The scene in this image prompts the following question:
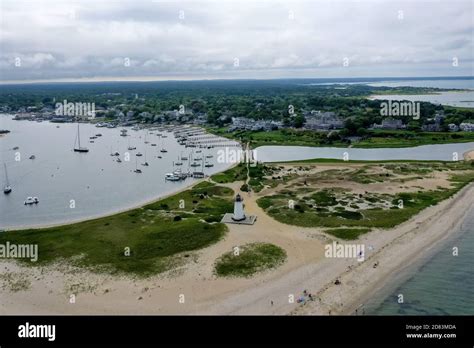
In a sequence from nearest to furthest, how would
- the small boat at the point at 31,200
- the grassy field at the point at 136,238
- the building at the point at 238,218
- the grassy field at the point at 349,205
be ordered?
1. the grassy field at the point at 136,238
2. the grassy field at the point at 349,205
3. the building at the point at 238,218
4. the small boat at the point at 31,200

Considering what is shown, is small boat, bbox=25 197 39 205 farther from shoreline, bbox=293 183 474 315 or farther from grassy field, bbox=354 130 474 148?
grassy field, bbox=354 130 474 148

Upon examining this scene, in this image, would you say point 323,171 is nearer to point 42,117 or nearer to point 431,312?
point 431,312

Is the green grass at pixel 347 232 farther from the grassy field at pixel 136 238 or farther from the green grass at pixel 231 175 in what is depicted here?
the green grass at pixel 231 175

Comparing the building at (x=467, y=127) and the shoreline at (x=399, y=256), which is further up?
the building at (x=467, y=127)

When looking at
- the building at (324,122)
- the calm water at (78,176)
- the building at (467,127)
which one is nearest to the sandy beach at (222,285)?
the calm water at (78,176)

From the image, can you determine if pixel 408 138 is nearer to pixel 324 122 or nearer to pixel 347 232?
pixel 324 122

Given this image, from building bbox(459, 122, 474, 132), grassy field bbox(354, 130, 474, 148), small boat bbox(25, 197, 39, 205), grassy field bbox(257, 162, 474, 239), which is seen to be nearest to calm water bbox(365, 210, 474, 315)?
grassy field bbox(257, 162, 474, 239)

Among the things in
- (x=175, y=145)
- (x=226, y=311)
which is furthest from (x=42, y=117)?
(x=226, y=311)
